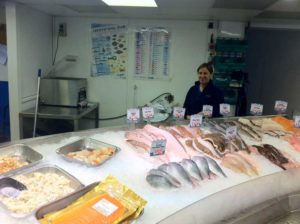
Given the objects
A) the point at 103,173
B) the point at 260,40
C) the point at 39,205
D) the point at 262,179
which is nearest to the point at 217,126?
the point at 262,179

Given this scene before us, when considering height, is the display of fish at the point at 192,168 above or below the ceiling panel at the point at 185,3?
below

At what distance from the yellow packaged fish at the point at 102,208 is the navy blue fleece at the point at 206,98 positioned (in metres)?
2.10

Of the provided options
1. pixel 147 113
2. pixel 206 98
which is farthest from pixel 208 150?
pixel 206 98

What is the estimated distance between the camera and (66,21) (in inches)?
155

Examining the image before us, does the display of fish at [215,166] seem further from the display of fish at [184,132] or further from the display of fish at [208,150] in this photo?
the display of fish at [184,132]

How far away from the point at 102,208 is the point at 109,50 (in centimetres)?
319

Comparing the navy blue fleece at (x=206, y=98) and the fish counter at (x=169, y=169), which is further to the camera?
the navy blue fleece at (x=206, y=98)

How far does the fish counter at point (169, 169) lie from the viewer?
1.16m

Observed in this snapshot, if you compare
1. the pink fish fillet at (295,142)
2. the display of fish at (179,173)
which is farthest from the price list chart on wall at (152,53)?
the display of fish at (179,173)

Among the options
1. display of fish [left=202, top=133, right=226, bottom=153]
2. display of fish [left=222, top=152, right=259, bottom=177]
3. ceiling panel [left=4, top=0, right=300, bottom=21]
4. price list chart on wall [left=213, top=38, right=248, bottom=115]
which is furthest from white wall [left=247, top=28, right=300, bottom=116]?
display of fish [left=222, top=152, right=259, bottom=177]

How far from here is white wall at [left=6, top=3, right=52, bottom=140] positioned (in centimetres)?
308

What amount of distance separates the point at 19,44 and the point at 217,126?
243cm

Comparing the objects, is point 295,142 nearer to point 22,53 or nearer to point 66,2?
point 66,2

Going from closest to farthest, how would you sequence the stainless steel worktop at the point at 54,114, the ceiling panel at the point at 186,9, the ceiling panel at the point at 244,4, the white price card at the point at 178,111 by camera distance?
the white price card at the point at 178,111, the ceiling panel at the point at 244,4, the ceiling panel at the point at 186,9, the stainless steel worktop at the point at 54,114
